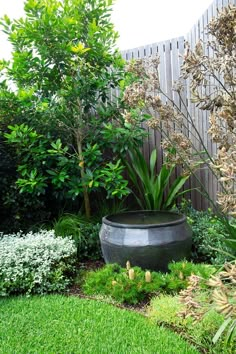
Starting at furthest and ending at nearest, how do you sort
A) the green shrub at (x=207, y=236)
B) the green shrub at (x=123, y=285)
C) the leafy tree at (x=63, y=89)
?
the leafy tree at (x=63, y=89), the green shrub at (x=207, y=236), the green shrub at (x=123, y=285)

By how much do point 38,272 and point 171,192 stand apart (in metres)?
2.17

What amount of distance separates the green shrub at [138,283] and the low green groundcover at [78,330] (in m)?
0.17

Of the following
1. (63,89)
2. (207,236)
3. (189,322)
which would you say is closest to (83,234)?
(207,236)

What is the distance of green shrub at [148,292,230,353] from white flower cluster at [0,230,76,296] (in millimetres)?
1096

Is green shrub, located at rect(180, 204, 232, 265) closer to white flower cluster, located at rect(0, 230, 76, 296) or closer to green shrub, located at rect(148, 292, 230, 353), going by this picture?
green shrub, located at rect(148, 292, 230, 353)

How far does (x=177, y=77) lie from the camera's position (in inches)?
208

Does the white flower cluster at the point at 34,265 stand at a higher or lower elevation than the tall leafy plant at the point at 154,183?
lower

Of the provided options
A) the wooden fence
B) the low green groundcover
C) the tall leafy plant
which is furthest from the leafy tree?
the low green groundcover

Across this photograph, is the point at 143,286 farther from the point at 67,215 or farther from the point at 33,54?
the point at 33,54

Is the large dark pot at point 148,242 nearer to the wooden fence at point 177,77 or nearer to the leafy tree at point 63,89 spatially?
the leafy tree at point 63,89

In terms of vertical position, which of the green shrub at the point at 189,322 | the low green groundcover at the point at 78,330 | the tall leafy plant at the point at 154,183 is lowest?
the low green groundcover at the point at 78,330

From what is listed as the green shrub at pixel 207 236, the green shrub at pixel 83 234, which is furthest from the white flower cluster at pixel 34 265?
the green shrub at pixel 207 236

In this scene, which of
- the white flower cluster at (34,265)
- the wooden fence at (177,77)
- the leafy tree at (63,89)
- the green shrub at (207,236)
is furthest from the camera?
the wooden fence at (177,77)

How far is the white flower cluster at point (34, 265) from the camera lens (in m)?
3.60
